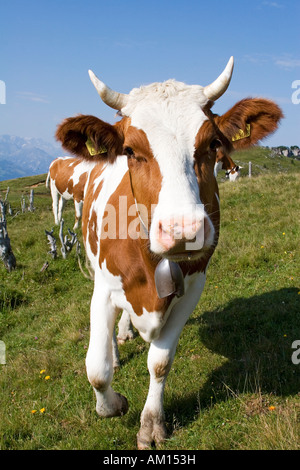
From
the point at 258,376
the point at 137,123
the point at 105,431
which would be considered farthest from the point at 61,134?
the point at 258,376

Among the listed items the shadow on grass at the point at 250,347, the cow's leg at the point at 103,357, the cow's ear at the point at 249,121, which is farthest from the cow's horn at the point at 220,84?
the shadow on grass at the point at 250,347

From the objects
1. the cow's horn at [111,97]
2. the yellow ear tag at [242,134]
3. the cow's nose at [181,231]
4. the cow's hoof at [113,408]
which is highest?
the cow's horn at [111,97]

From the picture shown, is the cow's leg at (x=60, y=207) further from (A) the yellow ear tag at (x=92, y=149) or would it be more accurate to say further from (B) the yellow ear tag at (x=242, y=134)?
(B) the yellow ear tag at (x=242, y=134)

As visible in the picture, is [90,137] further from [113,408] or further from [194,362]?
[194,362]

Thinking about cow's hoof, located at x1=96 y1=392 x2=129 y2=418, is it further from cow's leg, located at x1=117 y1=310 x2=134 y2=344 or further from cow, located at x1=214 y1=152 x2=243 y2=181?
cow, located at x1=214 y1=152 x2=243 y2=181

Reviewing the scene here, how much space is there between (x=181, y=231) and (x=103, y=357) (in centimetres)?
162

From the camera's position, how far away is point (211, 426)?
322 cm

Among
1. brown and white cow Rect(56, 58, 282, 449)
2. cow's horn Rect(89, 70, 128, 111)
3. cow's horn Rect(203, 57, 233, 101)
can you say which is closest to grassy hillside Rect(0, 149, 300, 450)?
brown and white cow Rect(56, 58, 282, 449)

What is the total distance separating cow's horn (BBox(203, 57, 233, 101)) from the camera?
9.68ft

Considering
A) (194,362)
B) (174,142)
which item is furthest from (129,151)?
(194,362)

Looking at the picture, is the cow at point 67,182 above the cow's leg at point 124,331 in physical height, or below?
above

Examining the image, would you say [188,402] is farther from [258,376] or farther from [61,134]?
[61,134]

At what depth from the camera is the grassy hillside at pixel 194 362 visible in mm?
3254
